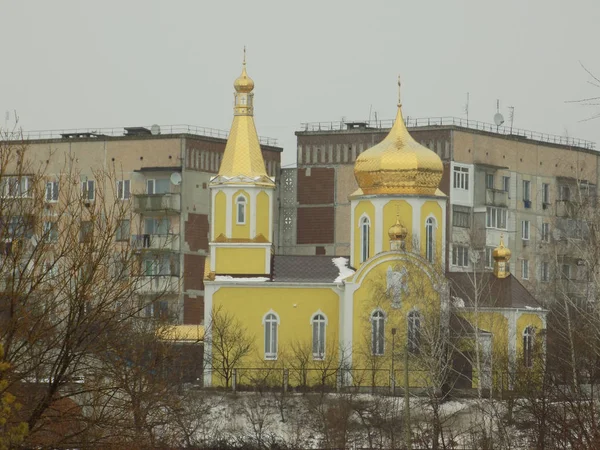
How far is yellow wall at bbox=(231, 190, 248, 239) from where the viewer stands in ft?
168

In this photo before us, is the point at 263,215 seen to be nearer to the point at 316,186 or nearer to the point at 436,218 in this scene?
the point at 436,218

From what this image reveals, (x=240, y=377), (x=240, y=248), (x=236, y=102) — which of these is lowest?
(x=240, y=377)

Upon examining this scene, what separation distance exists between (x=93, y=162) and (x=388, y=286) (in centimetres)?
1968

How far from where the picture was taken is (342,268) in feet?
169

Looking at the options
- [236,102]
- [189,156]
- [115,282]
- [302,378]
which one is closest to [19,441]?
[115,282]

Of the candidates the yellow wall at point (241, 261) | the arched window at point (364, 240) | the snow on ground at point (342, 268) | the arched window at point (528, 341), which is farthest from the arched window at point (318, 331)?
the arched window at point (528, 341)

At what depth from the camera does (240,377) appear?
49531 mm

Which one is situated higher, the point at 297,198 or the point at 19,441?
the point at 297,198

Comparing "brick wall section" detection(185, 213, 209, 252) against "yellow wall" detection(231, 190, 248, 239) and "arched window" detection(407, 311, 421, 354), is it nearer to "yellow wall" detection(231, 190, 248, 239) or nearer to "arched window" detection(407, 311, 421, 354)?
"yellow wall" detection(231, 190, 248, 239)

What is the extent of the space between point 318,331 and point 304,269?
5.64 feet

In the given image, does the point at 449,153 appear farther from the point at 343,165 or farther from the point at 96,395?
the point at 96,395

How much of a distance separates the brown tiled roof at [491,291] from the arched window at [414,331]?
5.13ft

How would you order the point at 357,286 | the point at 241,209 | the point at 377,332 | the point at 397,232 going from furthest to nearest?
1. the point at 241,209
2. the point at 357,286
3. the point at 397,232
4. the point at 377,332

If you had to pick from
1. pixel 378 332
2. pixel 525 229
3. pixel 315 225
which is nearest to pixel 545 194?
pixel 525 229
